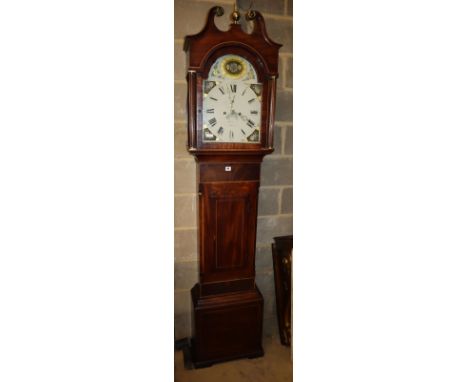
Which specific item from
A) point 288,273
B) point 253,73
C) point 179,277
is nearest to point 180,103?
point 253,73

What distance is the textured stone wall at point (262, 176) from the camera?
175cm

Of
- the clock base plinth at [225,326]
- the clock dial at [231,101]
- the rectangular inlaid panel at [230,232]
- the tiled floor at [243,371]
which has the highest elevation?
the clock dial at [231,101]

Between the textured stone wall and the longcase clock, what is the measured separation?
160mm

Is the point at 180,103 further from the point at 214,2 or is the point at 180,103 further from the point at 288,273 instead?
the point at 288,273

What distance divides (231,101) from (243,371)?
56.7 inches

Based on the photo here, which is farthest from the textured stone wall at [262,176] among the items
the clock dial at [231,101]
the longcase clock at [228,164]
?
the clock dial at [231,101]

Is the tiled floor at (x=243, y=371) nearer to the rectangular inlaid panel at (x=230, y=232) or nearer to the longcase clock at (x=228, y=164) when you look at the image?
the longcase clock at (x=228, y=164)

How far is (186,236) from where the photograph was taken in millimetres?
1914

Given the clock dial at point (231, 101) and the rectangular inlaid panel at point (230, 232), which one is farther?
the rectangular inlaid panel at point (230, 232)

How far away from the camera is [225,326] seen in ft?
5.90

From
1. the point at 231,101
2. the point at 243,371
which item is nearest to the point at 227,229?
the point at 231,101

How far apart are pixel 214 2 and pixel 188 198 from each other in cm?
107

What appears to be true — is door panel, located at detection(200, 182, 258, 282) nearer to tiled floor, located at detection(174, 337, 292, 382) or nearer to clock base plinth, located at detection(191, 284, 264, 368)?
clock base plinth, located at detection(191, 284, 264, 368)
